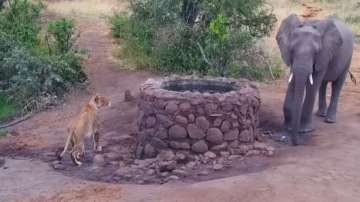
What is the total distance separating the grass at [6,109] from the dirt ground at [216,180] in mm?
573

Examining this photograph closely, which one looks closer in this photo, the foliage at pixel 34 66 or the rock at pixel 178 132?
the rock at pixel 178 132

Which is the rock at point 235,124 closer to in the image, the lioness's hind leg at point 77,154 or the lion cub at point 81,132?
the lion cub at point 81,132

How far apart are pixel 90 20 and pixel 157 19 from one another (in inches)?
218

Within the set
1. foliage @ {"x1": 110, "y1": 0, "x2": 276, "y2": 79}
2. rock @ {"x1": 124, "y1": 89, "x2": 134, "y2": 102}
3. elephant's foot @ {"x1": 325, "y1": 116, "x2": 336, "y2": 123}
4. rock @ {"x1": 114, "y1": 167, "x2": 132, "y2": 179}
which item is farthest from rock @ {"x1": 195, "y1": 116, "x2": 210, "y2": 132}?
foliage @ {"x1": 110, "y1": 0, "x2": 276, "y2": 79}

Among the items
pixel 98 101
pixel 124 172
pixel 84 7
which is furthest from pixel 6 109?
pixel 84 7

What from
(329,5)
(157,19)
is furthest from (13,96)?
(329,5)

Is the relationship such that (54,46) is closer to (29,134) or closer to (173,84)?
(29,134)

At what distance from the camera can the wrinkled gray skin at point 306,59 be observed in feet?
27.9

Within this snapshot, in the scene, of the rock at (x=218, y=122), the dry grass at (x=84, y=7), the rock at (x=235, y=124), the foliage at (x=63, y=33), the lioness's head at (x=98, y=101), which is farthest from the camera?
the dry grass at (x=84, y=7)

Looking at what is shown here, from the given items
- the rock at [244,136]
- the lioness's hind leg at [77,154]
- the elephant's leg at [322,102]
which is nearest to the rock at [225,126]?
the rock at [244,136]

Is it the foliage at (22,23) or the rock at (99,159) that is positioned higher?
the foliage at (22,23)

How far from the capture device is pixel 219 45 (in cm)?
1199

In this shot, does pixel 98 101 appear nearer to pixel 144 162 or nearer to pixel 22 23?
pixel 144 162

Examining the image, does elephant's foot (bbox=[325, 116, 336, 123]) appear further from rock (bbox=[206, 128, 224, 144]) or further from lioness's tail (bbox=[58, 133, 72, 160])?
lioness's tail (bbox=[58, 133, 72, 160])
